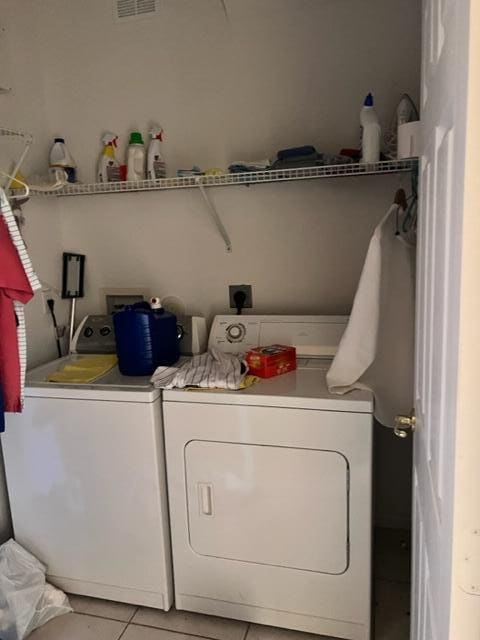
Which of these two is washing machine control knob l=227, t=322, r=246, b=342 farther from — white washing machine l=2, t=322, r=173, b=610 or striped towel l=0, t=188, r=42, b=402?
striped towel l=0, t=188, r=42, b=402

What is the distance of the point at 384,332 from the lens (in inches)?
67.3

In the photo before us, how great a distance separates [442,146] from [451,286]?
0.26 meters

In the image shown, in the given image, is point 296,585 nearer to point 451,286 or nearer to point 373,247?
point 373,247

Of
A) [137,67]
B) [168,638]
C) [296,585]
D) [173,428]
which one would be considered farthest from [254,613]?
[137,67]

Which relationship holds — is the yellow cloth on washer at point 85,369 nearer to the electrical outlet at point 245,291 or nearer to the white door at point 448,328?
the electrical outlet at point 245,291

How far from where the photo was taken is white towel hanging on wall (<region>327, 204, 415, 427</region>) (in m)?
1.64

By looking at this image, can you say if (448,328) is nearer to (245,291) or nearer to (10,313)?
(10,313)

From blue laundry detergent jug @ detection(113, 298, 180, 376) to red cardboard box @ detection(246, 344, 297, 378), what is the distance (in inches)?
14.7

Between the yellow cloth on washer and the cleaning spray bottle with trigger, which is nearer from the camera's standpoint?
the yellow cloth on washer

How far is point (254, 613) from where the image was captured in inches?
72.9

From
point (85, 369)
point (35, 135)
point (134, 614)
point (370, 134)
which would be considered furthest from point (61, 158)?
point (134, 614)

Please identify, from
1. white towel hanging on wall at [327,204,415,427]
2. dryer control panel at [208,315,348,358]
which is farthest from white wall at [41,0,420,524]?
white towel hanging on wall at [327,204,415,427]

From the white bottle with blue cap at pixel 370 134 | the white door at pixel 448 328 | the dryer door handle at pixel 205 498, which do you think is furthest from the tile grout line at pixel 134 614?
the white bottle with blue cap at pixel 370 134

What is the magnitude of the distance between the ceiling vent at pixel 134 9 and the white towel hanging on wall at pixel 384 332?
154 centimetres
